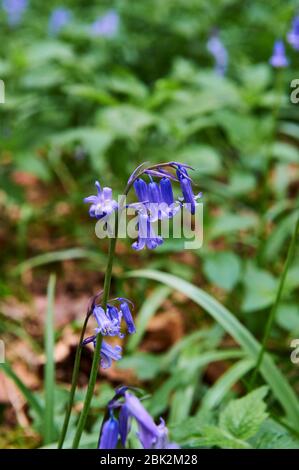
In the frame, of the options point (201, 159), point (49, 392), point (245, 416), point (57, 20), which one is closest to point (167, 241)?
point (201, 159)

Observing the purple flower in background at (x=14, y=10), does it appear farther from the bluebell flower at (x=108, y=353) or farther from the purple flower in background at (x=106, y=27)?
the bluebell flower at (x=108, y=353)

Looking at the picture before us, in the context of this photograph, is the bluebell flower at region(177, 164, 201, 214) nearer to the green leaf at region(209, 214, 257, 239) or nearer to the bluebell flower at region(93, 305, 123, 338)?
the bluebell flower at region(93, 305, 123, 338)

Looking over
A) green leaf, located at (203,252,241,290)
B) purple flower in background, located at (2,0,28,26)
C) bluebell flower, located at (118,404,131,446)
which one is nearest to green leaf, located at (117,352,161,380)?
green leaf, located at (203,252,241,290)

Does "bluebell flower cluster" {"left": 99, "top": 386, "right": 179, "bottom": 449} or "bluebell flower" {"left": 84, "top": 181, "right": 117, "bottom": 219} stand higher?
"bluebell flower" {"left": 84, "top": 181, "right": 117, "bottom": 219}

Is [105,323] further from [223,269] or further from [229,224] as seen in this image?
[229,224]

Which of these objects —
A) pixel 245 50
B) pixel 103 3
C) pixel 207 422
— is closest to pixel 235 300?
pixel 207 422

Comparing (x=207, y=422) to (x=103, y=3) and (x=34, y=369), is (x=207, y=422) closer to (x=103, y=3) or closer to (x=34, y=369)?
(x=34, y=369)
